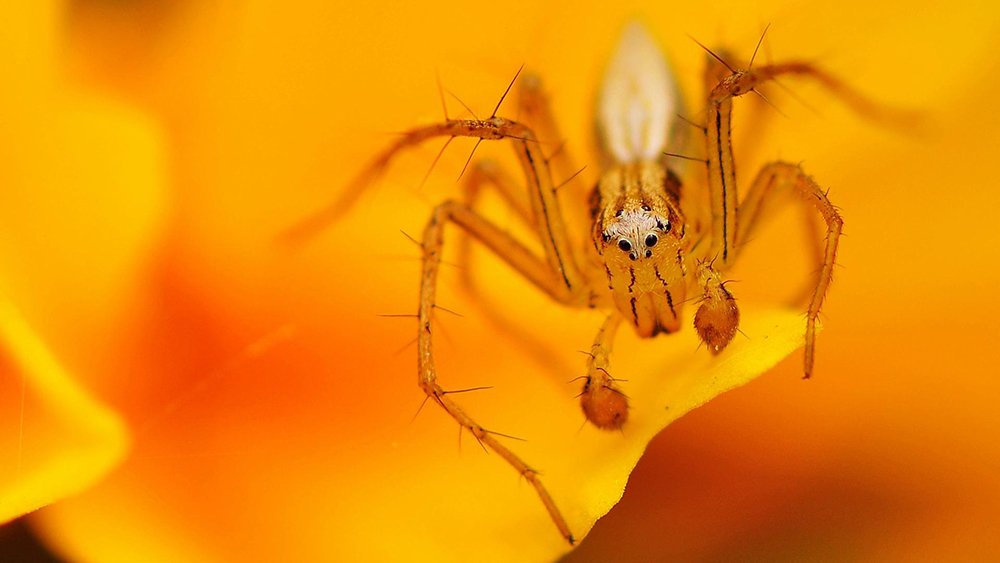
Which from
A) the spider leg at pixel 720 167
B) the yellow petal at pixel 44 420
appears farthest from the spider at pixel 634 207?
the yellow petal at pixel 44 420

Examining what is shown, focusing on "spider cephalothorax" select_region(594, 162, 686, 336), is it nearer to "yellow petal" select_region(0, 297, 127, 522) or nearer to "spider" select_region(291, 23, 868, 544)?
"spider" select_region(291, 23, 868, 544)

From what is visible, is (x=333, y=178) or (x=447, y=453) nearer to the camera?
(x=447, y=453)

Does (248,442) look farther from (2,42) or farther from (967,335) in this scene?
(967,335)

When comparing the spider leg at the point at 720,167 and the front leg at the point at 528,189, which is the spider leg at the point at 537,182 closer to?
the front leg at the point at 528,189

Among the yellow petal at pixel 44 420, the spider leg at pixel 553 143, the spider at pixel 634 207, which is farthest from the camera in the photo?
the spider leg at pixel 553 143

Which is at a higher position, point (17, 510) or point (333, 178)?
point (333, 178)

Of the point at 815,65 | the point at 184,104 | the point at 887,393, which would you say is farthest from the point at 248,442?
the point at 815,65
